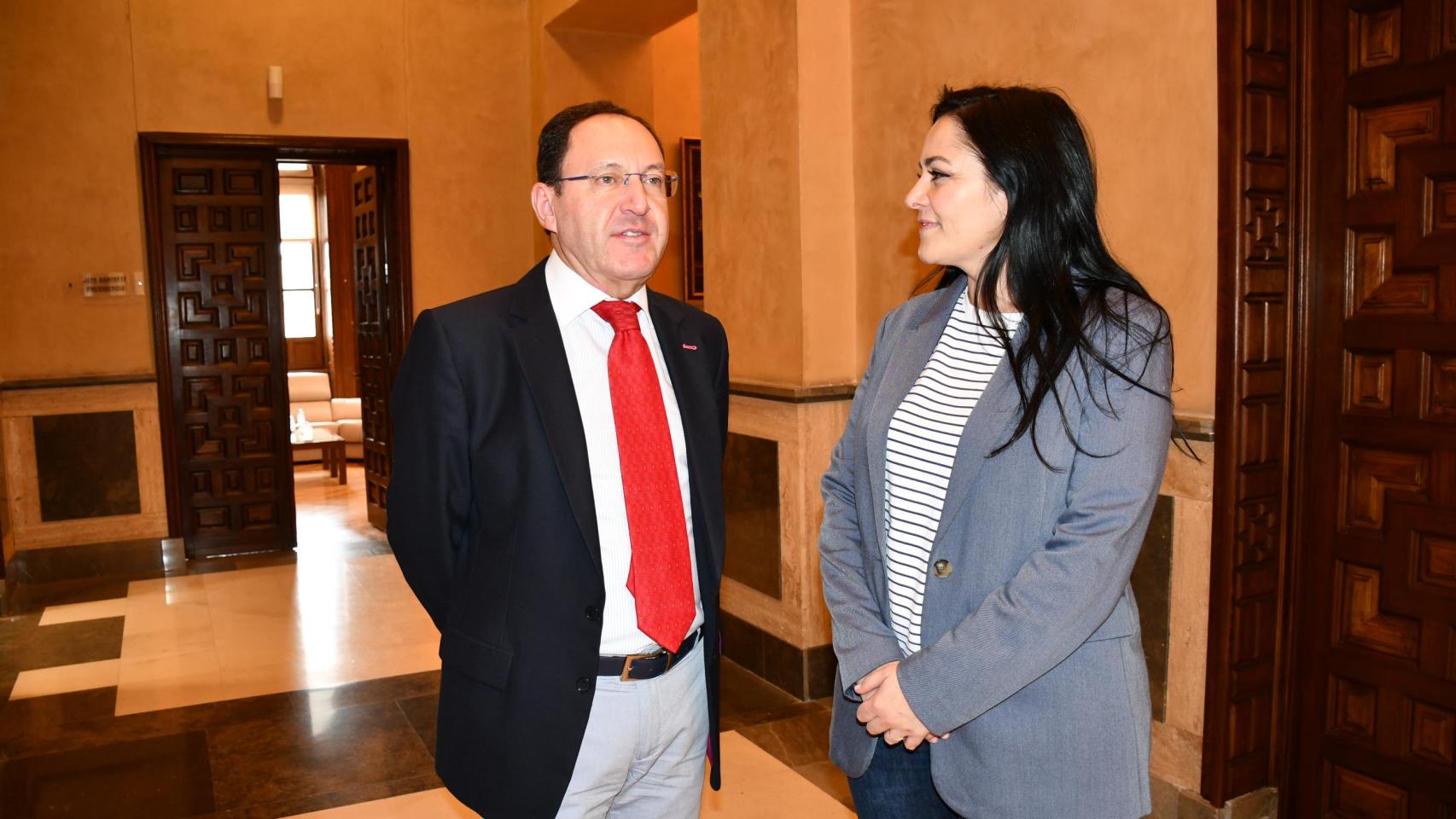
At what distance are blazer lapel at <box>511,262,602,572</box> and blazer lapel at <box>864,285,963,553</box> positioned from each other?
0.45 metres

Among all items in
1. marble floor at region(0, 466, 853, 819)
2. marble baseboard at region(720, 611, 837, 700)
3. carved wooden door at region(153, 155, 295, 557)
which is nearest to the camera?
marble floor at region(0, 466, 853, 819)

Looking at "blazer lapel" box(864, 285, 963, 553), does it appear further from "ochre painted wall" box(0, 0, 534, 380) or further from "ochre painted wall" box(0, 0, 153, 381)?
"ochre painted wall" box(0, 0, 153, 381)

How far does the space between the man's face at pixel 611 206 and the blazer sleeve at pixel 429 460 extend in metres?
0.28

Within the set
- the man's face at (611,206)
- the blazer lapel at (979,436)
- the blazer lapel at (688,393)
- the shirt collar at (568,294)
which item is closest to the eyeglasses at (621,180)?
the man's face at (611,206)

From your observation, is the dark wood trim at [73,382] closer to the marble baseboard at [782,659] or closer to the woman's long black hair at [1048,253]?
the marble baseboard at [782,659]

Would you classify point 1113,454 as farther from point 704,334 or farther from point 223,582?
point 223,582

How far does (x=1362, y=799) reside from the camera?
9.14ft

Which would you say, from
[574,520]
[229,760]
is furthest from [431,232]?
[574,520]

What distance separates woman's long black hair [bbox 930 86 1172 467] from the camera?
1.54 metres

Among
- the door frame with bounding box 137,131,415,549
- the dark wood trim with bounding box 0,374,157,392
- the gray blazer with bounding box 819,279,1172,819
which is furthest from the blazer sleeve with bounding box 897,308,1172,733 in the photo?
the dark wood trim with bounding box 0,374,157,392

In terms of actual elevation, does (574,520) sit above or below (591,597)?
above

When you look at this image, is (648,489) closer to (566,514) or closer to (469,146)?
(566,514)

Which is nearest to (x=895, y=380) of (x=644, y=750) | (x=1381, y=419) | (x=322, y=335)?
(x=644, y=750)

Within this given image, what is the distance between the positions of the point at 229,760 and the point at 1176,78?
3.62 m
